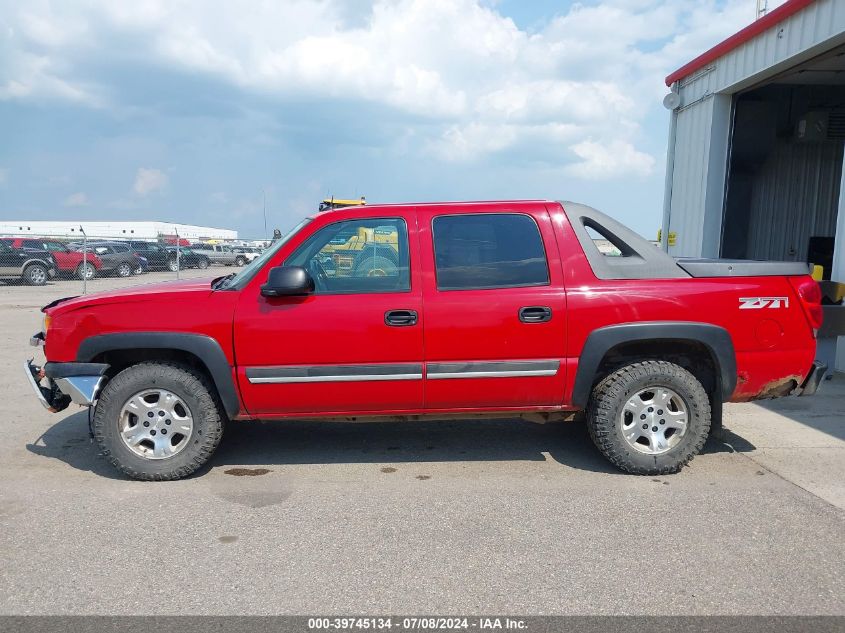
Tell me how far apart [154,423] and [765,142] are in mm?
12541

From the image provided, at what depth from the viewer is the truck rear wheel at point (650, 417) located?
4316 mm

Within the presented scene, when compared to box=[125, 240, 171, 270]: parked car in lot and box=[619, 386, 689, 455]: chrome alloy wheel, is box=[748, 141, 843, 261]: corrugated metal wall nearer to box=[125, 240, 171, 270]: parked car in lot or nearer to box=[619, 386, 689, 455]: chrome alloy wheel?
box=[619, 386, 689, 455]: chrome alloy wheel

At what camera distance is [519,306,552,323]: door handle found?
13.7 ft

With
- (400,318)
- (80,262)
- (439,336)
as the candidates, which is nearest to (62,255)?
(80,262)

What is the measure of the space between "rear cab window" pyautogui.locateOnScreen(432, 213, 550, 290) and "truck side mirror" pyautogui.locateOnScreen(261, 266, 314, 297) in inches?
33.9

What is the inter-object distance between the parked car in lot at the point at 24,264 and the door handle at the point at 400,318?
834 inches

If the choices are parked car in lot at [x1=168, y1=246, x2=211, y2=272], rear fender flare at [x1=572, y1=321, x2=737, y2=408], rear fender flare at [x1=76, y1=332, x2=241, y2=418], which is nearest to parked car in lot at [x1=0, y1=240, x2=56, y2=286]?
parked car in lot at [x1=168, y1=246, x2=211, y2=272]

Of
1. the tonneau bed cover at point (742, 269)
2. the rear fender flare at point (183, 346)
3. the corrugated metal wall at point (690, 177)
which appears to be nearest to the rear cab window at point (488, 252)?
the tonneau bed cover at point (742, 269)

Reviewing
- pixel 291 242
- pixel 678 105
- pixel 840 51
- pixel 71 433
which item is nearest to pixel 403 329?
pixel 291 242

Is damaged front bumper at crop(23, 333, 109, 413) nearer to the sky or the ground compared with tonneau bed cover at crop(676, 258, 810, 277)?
nearer to the ground

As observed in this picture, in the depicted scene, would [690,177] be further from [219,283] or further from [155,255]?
[155,255]

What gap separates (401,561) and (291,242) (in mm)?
2182

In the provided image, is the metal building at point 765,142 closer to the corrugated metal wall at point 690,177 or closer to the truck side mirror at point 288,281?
the corrugated metal wall at point 690,177

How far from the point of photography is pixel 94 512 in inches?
150
